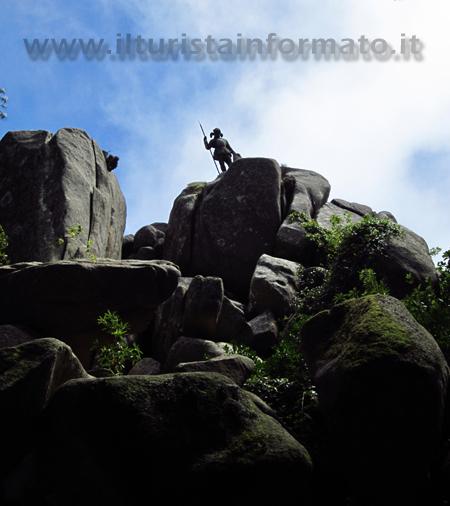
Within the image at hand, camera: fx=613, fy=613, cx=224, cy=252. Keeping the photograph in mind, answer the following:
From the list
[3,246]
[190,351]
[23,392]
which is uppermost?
[3,246]

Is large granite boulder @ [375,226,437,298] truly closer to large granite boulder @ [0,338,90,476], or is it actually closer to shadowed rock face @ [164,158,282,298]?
shadowed rock face @ [164,158,282,298]

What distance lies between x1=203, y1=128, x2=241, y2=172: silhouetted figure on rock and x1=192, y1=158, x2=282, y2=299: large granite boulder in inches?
142

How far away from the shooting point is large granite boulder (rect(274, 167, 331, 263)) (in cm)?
1764

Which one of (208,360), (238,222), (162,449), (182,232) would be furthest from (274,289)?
(162,449)

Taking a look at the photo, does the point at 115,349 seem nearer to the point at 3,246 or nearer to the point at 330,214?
the point at 3,246

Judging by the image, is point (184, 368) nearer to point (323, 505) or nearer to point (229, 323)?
point (323, 505)

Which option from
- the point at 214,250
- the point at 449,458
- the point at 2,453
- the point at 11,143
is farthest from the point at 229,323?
the point at 2,453

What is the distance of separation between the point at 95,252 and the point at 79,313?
5043mm

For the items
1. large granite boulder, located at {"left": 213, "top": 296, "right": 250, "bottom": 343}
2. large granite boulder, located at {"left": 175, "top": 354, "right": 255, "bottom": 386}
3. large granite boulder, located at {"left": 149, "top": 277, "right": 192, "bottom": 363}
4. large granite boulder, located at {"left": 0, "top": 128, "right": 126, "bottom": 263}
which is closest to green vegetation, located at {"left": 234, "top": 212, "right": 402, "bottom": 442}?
large granite boulder, located at {"left": 175, "top": 354, "right": 255, "bottom": 386}

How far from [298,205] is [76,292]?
37.3 feet

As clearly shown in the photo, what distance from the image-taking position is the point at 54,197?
13.6 meters

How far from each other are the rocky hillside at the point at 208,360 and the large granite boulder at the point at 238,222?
70 millimetres

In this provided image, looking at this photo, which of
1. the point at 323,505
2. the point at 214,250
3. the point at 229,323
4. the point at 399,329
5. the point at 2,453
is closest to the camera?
the point at 2,453

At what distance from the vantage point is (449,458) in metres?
6.53
